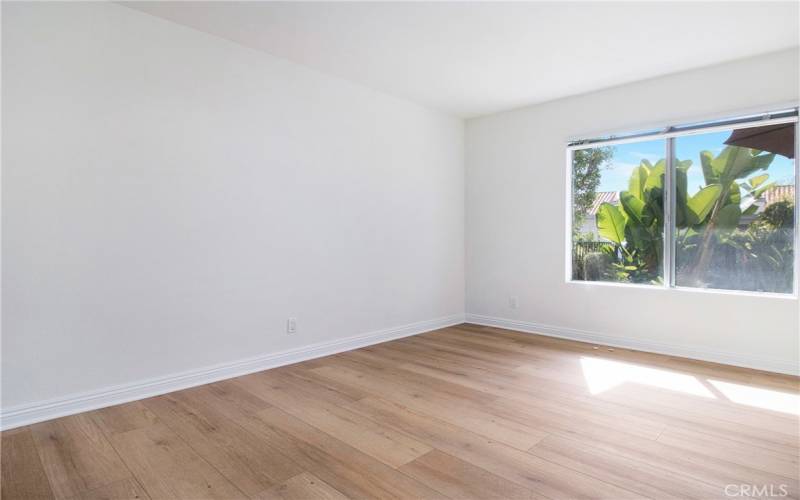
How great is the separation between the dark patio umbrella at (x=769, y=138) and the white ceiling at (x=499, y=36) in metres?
0.57

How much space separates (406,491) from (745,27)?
3.52 m

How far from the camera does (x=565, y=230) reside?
445 centimetres

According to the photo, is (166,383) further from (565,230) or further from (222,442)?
(565,230)

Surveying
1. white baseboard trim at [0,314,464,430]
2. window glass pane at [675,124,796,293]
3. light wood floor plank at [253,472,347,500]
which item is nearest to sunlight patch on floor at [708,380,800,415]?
window glass pane at [675,124,796,293]

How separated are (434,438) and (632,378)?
177 centimetres

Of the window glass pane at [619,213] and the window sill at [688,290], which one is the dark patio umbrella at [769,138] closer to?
the window glass pane at [619,213]

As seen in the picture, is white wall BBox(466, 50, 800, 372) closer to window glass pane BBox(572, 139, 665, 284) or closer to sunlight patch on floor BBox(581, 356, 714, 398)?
window glass pane BBox(572, 139, 665, 284)

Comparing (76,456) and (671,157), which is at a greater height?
(671,157)

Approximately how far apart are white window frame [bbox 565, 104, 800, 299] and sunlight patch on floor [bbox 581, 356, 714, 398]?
0.91 m

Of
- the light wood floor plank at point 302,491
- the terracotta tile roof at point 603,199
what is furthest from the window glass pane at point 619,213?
the light wood floor plank at point 302,491

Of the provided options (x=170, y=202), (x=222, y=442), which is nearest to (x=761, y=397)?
(x=222, y=442)

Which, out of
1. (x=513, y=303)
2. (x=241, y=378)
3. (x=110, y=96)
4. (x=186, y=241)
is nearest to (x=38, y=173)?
(x=110, y=96)

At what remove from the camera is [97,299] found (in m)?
2.60

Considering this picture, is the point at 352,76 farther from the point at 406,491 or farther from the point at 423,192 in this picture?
the point at 406,491
